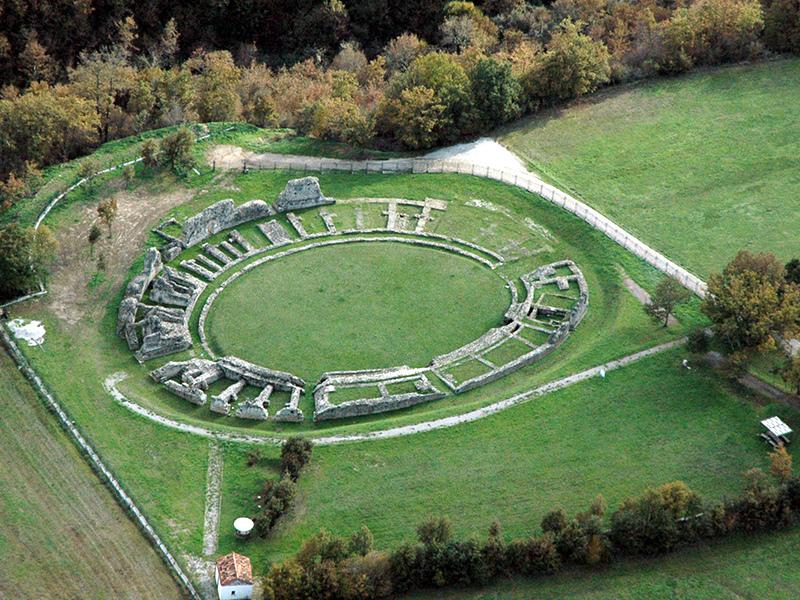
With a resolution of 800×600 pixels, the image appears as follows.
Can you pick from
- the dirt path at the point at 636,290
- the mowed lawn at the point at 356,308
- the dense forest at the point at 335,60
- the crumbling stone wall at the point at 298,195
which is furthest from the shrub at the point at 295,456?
the dense forest at the point at 335,60

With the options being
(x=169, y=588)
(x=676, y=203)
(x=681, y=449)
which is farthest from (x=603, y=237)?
(x=169, y=588)

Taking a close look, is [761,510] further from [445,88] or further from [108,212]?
[108,212]

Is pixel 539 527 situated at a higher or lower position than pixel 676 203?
lower

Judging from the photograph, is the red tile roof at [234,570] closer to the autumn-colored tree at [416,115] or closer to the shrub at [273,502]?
the shrub at [273,502]

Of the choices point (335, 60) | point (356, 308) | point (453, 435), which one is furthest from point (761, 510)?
point (335, 60)

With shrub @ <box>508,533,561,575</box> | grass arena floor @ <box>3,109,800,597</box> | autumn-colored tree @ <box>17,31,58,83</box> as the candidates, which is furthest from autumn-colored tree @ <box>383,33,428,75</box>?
shrub @ <box>508,533,561,575</box>

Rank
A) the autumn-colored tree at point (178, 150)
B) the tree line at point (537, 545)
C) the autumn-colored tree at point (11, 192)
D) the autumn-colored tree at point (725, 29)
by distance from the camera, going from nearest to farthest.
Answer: the tree line at point (537, 545) < the autumn-colored tree at point (11, 192) < the autumn-colored tree at point (178, 150) < the autumn-colored tree at point (725, 29)

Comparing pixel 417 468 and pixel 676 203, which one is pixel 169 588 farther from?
pixel 676 203
